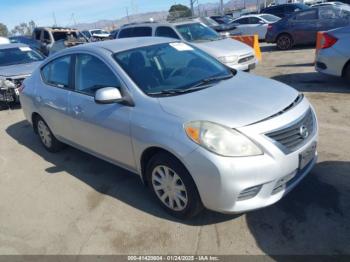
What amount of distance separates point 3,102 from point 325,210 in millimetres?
8578

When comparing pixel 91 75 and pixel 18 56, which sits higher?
pixel 91 75

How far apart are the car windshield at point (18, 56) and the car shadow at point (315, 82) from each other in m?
6.81

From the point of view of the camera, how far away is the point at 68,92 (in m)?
4.60

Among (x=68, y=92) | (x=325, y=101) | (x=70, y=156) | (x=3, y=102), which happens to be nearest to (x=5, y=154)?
(x=70, y=156)

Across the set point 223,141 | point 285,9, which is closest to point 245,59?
point 223,141

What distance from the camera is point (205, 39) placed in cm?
1003

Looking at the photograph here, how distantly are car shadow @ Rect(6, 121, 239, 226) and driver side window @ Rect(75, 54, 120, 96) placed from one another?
3.83 ft

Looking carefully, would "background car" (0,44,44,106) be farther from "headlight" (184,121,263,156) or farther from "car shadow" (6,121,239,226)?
"headlight" (184,121,263,156)

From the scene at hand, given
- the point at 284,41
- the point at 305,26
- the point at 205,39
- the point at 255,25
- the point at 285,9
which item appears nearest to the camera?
the point at 205,39

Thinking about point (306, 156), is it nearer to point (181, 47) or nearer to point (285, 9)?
point (181, 47)

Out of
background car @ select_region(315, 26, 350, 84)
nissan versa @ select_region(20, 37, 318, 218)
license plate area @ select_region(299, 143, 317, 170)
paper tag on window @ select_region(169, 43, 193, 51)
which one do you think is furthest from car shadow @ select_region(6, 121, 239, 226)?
background car @ select_region(315, 26, 350, 84)

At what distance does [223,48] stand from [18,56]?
→ 578 centimetres

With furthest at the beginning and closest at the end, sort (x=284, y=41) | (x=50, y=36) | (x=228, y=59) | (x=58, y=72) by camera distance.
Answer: (x=50, y=36) < (x=284, y=41) < (x=228, y=59) < (x=58, y=72)

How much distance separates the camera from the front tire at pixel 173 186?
10.6 feet
